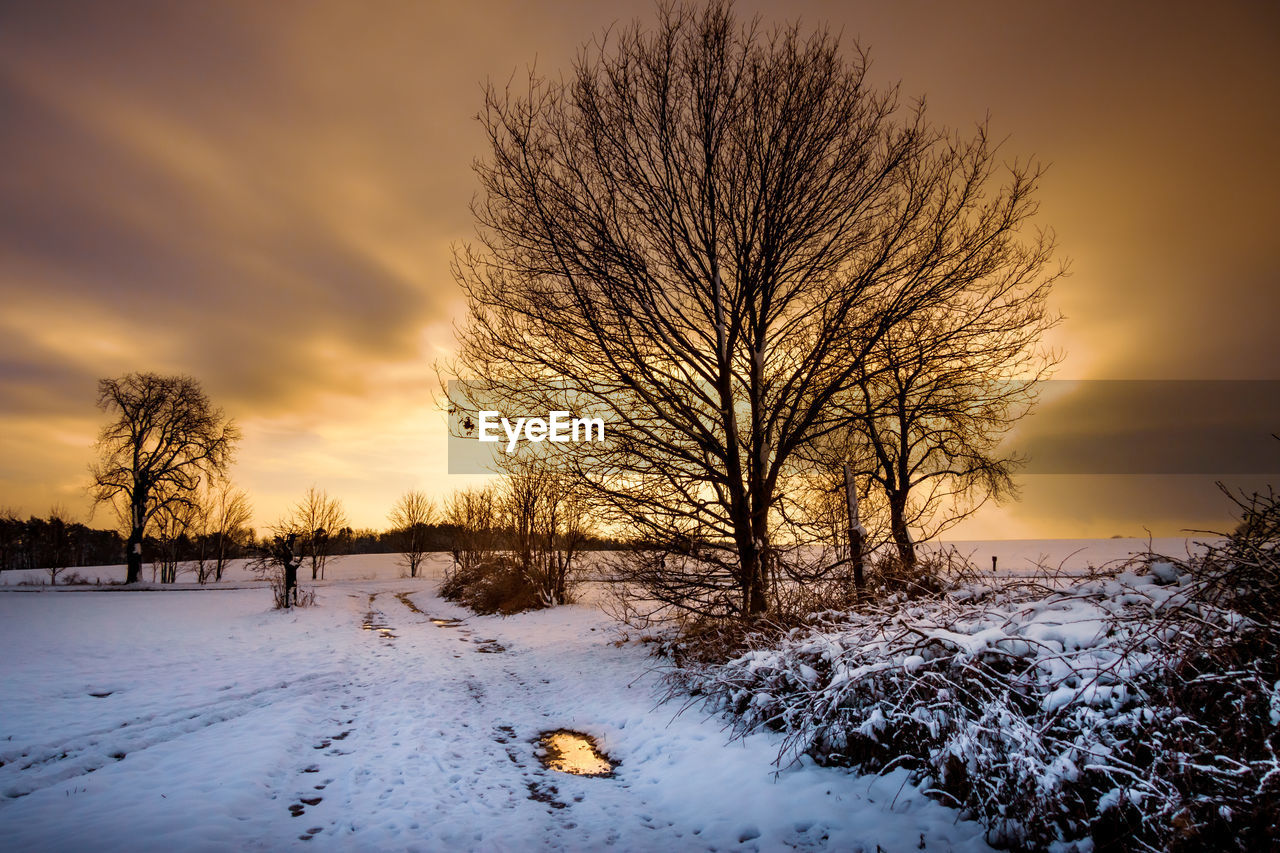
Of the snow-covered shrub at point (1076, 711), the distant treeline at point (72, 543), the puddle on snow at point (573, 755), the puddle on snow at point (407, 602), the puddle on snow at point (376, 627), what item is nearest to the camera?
the snow-covered shrub at point (1076, 711)

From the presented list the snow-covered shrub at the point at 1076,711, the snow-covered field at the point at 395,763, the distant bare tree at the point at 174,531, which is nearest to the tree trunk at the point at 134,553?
the distant bare tree at the point at 174,531

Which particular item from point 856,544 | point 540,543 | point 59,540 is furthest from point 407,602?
point 59,540

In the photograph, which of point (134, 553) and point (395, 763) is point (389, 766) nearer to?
point (395, 763)

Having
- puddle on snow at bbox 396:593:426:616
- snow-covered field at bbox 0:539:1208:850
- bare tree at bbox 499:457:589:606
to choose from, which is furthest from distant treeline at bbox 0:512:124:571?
snow-covered field at bbox 0:539:1208:850

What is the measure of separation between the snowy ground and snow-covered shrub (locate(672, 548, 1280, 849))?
0.36 m

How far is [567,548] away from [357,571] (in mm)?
43417

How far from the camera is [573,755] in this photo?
586 cm

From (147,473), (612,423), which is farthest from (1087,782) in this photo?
(147,473)

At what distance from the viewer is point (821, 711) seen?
4.67 m

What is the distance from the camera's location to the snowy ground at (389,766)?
3855mm

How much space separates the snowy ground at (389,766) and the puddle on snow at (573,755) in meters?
0.16

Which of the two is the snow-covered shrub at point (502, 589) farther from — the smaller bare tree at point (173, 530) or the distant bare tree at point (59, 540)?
the distant bare tree at point (59, 540)

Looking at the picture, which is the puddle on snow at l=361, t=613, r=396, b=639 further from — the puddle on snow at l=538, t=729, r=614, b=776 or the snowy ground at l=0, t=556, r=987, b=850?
the puddle on snow at l=538, t=729, r=614, b=776

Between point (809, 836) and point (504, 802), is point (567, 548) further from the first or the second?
point (809, 836)
